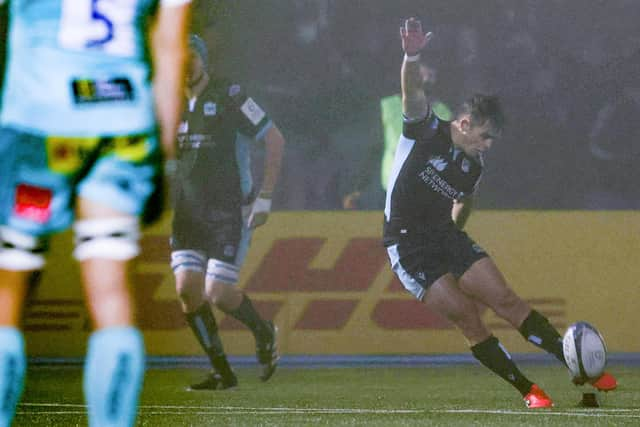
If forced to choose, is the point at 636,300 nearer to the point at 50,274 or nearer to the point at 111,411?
the point at 50,274

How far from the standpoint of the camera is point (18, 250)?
3.98m

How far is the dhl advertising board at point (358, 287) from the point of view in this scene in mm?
11008

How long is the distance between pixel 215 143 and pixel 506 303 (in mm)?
2467

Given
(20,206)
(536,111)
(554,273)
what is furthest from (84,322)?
(20,206)

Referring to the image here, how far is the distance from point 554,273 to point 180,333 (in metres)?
2.67

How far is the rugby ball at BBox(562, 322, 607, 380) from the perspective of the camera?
760cm

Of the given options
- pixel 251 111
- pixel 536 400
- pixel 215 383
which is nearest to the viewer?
pixel 536 400

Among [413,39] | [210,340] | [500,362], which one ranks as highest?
[413,39]

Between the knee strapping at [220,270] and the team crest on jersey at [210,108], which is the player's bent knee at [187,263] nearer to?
the knee strapping at [220,270]

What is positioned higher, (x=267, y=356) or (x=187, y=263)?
(x=187, y=263)

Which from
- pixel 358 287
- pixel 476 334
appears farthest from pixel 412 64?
pixel 358 287

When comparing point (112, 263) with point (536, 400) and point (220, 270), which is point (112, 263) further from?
point (220, 270)

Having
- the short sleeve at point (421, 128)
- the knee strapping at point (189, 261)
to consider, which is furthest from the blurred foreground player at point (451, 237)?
the knee strapping at point (189, 261)

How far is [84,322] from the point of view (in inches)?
439
